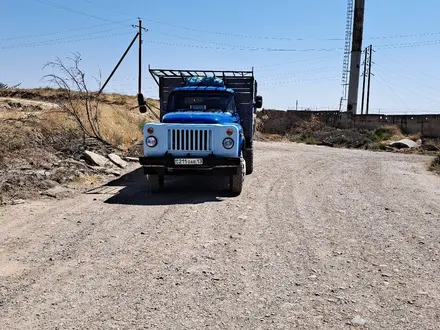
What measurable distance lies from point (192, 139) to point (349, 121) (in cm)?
2844

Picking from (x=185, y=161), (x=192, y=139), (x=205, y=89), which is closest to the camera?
(x=185, y=161)

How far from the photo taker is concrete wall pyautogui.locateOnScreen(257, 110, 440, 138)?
29484 mm

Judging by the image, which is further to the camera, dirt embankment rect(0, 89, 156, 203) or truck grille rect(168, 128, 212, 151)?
dirt embankment rect(0, 89, 156, 203)

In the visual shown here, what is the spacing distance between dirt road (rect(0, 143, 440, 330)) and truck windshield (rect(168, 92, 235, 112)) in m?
2.44

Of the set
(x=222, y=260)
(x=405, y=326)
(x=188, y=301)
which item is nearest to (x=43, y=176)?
(x=222, y=260)

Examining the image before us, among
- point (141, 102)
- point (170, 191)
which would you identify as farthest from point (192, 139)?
point (141, 102)

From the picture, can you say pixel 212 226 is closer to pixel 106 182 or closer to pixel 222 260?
pixel 222 260

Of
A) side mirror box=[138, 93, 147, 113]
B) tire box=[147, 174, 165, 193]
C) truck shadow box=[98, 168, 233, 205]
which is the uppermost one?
side mirror box=[138, 93, 147, 113]

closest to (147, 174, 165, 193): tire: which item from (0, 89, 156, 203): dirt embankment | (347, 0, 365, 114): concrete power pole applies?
(0, 89, 156, 203): dirt embankment

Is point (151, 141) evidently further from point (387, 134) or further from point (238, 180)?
point (387, 134)

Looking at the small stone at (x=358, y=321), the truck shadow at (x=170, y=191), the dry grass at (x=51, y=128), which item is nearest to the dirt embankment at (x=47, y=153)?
the dry grass at (x=51, y=128)

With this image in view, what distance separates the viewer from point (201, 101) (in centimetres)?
1080

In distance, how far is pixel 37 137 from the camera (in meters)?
13.0

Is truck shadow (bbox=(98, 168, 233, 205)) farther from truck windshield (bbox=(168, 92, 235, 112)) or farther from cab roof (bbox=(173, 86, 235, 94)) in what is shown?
cab roof (bbox=(173, 86, 235, 94))
